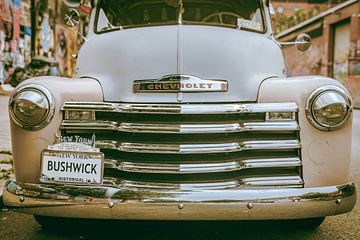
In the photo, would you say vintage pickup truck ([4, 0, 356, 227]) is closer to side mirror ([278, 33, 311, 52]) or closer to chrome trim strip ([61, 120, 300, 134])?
chrome trim strip ([61, 120, 300, 134])

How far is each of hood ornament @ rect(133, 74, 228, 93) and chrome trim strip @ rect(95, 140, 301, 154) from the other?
350mm

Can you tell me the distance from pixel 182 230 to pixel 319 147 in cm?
113

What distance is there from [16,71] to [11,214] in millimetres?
12755

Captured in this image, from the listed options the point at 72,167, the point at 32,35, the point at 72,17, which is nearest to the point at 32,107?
the point at 72,167

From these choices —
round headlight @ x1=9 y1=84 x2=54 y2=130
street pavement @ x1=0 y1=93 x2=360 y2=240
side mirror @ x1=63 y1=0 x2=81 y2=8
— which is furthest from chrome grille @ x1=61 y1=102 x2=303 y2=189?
side mirror @ x1=63 y1=0 x2=81 y2=8

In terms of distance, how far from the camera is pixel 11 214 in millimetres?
3750

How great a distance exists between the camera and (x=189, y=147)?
2.65m

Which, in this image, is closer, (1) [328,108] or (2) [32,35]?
(1) [328,108]

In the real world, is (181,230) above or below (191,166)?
below

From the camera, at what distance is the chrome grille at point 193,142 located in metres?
2.66

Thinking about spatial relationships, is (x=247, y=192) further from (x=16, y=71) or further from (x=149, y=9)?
(x=16, y=71)

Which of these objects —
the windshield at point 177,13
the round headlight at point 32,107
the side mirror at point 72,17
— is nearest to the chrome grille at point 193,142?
the round headlight at point 32,107

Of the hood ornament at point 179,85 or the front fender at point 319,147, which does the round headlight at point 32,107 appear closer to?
the hood ornament at point 179,85

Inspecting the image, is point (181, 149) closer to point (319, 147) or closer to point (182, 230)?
point (319, 147)
